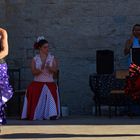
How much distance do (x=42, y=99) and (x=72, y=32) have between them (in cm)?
232

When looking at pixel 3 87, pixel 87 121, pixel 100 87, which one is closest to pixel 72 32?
pixel 100 87

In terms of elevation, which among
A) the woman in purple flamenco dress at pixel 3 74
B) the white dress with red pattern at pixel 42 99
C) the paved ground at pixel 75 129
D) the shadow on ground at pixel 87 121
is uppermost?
the woman in purple flamenco dress at pixel 3 74

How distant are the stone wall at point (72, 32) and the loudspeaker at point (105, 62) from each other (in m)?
0.62

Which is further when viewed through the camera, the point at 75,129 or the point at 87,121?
the point at 87,121

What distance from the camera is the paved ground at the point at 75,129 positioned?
397 inches

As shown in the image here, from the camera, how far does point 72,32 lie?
14.6 m

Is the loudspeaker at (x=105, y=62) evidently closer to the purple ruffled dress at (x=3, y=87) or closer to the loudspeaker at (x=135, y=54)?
the loudspeaker at (x=135, y=54)

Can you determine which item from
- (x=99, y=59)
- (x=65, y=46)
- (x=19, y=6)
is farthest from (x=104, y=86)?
(x=19, y=6)

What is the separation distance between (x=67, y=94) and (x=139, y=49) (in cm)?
239

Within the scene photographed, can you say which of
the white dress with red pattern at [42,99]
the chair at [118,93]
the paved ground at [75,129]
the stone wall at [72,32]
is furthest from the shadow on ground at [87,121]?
the stone wall at [72,32]

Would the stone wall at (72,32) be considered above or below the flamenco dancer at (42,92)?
above

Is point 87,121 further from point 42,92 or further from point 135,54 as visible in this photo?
point 135,54

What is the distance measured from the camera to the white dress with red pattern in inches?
502

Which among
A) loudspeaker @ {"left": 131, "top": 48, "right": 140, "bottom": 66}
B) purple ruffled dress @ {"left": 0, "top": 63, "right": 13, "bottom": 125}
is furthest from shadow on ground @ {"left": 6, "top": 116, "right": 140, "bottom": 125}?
purple ruffled dress @ {"left": 0, "top": 63, "right": 13, "bottom": 125}
